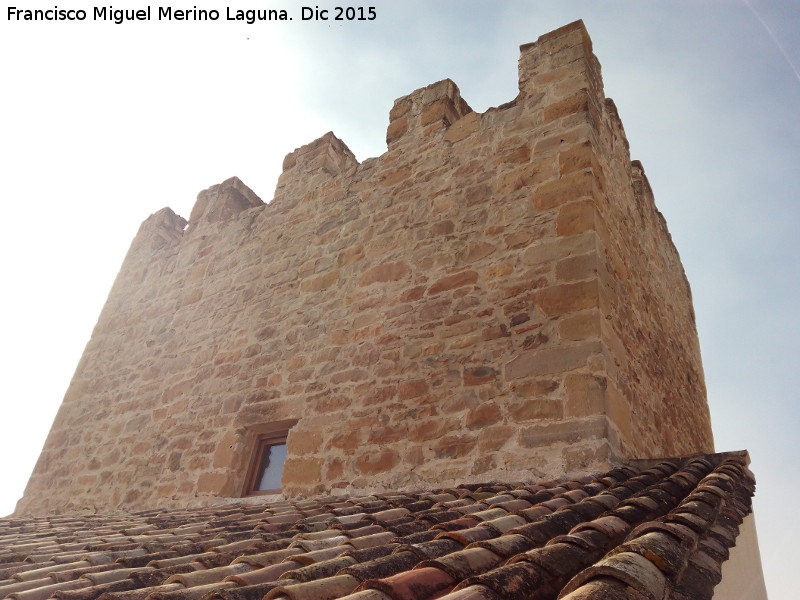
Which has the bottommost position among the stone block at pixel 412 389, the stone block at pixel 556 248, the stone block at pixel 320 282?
the stone block at pixel 412 389

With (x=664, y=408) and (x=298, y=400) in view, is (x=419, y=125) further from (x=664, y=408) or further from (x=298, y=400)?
(x=664, y=408)

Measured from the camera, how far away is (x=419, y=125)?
5.29 meters

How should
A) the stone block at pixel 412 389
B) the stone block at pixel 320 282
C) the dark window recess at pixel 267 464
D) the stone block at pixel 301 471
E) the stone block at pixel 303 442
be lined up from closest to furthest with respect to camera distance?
the stone block at pixel 412 389 < the stone block at pixel 301 471 < the stone block at pixel 303 442 < the dark window recess at pixel 267 464 < the stone block at pixel 320 282

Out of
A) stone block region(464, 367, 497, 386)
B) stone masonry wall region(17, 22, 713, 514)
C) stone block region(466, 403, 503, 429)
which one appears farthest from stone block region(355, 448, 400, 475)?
stone block region(464, 367, 497, 386)

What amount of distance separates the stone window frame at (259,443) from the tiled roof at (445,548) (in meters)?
1.54

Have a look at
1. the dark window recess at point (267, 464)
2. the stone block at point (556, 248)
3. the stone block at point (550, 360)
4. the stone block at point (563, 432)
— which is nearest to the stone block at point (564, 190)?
the stone block at point (556, 248)

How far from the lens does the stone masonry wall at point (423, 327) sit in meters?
3.53

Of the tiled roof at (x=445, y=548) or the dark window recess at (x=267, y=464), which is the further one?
Result: the dark window recess at (x=267, y=464)

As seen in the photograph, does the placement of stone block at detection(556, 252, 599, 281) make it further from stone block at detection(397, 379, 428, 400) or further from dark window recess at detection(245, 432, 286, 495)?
dark window recess at detection(245, 432, 286, 495)

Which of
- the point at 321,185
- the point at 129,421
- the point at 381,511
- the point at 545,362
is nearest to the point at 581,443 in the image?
the point at 545,362

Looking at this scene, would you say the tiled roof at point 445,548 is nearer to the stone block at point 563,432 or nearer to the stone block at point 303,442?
the stone block at point 563,432

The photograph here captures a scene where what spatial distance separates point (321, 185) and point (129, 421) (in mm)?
3198

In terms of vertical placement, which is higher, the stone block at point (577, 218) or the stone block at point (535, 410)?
the stone block at point (577, 218)

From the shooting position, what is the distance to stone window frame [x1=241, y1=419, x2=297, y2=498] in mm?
4691
